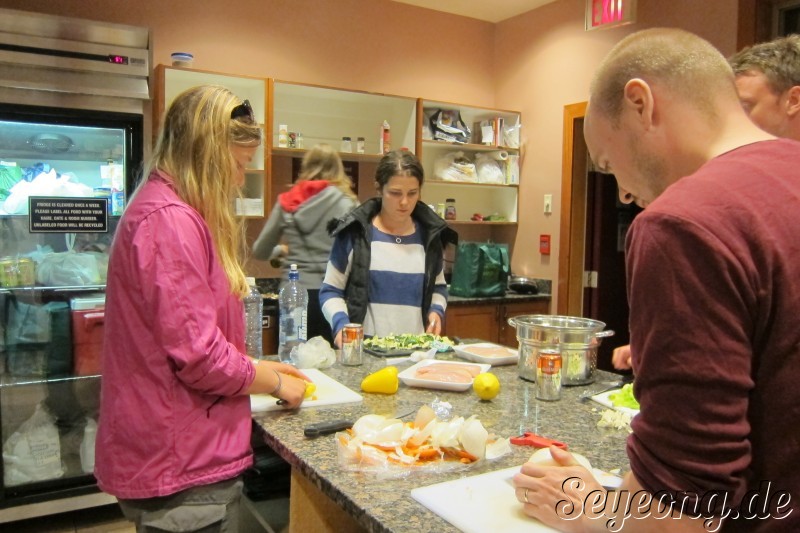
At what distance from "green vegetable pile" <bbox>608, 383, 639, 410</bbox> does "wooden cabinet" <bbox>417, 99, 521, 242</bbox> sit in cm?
296

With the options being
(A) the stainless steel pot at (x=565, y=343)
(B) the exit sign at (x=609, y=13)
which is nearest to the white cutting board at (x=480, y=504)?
(A) the stainless steel pot at (x=565, y=343)

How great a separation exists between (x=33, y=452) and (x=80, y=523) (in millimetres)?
413

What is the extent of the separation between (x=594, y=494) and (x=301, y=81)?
3.73 metres

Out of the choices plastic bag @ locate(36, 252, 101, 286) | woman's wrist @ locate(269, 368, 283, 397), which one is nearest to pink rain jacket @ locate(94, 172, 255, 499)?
woman's wrist @ locate(269, 368, 283, 397)

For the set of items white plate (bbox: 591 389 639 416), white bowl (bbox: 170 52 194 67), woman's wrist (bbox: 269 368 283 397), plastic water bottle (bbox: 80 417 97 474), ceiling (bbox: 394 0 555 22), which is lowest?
plastic water bottle (bbox: 80 417 97 474)

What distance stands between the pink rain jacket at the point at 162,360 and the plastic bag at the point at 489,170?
361 centimetres

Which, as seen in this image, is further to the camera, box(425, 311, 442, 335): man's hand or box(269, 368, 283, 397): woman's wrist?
box(425, 311, 442, 335): man's hand

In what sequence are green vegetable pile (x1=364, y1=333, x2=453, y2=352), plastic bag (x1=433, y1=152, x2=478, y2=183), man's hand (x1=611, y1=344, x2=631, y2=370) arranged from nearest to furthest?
man's hand (x1=611, y1=344, x2=631, y2=370) < green vegetable pile (x1=364, y1=333, x2=453, y2=352) < plastic bag (x1=433, y1=152, x2=478, y2=183)

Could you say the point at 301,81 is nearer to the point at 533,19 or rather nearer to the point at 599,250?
the point at 533,19

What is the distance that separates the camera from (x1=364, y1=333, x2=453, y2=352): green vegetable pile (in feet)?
7.32

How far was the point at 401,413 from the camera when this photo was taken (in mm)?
1541

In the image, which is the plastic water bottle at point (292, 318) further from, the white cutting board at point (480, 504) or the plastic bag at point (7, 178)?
the plastic bag at point (7, 178)

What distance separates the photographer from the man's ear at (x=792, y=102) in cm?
155

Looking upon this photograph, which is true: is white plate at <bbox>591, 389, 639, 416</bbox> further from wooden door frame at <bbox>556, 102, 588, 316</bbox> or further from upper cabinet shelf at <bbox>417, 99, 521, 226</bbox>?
upper cabinet shelf at <bbox>417, 99, 521, 226</bbox>
